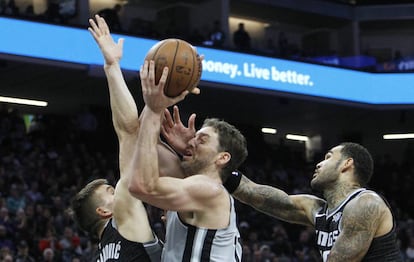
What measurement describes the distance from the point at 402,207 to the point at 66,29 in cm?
1049

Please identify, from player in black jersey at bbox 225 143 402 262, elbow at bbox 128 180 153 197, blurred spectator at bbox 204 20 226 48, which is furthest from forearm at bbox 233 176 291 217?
blurred spectator at bbox 204 20 226 48

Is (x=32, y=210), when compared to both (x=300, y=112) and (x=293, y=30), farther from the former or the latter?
(x=293, y=30)

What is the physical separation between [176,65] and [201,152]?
1.70 ft

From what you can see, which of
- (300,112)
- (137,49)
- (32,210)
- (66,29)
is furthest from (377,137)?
(32,210)

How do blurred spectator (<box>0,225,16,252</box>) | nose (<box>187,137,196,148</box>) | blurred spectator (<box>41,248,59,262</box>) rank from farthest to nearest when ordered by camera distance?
blurred spectator (<box>0,225,16,252</box>) → blurred spectator (<box>41,248,59,262</box>) → nose (<box>187,137,196,148</box>)

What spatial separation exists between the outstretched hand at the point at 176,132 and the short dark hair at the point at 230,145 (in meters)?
0.17

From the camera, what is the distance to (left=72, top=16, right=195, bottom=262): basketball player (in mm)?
4328

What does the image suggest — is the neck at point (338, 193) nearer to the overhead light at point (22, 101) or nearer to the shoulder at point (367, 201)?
the shoulder at point (367, 201)

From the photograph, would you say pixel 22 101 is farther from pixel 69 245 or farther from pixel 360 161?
pixel 360 161

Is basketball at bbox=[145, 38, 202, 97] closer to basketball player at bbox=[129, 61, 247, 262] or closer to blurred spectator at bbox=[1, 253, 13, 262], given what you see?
basketball player at bbox=[129, 61, 247, 262]

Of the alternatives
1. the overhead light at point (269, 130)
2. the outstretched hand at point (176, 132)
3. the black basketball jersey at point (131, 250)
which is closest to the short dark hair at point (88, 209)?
the black basketball jersey at point (131, 250)

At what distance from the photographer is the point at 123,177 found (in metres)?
4.39

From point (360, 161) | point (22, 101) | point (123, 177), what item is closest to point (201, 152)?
point (123, 177)

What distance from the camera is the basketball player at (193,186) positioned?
13.1ft
